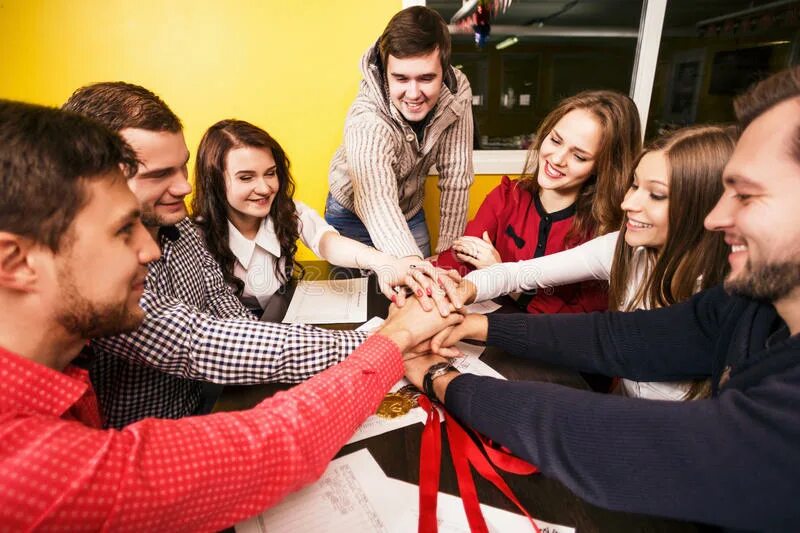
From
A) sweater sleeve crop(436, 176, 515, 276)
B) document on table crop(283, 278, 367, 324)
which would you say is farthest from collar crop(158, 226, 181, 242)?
sweater sleeve crop(436, 176, 515, 276)

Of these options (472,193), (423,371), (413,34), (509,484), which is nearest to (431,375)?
(423,371)

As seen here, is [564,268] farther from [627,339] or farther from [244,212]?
[244,212]

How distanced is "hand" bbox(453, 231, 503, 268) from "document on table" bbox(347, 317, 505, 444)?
1.76 feet

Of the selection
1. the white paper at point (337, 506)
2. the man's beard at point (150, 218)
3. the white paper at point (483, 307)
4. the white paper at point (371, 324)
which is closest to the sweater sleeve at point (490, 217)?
the white paper at point (483, 307)

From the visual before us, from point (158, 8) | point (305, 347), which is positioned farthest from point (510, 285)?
point (158, 8)

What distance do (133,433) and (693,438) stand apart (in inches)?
30.9

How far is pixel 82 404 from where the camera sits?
789 millimetres

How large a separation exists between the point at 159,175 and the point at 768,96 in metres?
1.38

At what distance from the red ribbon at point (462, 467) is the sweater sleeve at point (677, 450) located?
31mm

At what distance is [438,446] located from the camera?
816mm

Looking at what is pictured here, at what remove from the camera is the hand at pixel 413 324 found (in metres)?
1.06

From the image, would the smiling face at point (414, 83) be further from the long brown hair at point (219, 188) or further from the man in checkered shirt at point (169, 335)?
the man in checkered shirt at point (169, 335)

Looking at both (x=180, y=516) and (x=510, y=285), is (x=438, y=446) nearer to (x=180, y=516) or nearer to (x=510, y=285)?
(x=180, y=516)

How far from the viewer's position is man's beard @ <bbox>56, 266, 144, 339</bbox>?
66 centimetres
